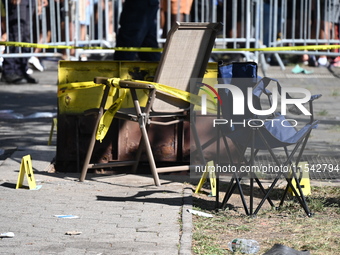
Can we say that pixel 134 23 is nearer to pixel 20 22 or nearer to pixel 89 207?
pixel 20 22

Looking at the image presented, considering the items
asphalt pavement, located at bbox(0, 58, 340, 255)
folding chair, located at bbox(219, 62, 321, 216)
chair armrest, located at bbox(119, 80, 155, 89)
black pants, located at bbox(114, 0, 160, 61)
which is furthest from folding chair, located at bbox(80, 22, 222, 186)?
black pants, located at bbox(114, 0, 160, 61)

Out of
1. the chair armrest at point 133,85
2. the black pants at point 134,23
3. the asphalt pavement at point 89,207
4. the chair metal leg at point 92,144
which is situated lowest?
the asphalt pavement at point 89,207

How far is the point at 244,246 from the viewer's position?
475 cm

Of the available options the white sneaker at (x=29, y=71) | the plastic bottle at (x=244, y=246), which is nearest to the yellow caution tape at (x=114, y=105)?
the plastic bottle at (x=244, y=246)

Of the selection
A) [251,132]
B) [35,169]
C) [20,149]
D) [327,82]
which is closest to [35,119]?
[20,149]

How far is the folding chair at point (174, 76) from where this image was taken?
253 inches

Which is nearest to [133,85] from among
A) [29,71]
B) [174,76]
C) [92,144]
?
[174,76]

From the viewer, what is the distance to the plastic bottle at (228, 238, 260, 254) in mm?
4695

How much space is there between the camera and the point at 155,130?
705 cm

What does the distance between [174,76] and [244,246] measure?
7.52 ft

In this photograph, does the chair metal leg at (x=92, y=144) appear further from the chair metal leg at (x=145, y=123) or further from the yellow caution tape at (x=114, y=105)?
the chair metal leg at (x=145, y=123)

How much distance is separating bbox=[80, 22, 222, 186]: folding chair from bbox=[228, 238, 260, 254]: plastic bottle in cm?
171

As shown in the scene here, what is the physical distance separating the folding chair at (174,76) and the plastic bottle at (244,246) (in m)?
1.71

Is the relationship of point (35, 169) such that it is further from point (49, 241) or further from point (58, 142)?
point (49, 241)
